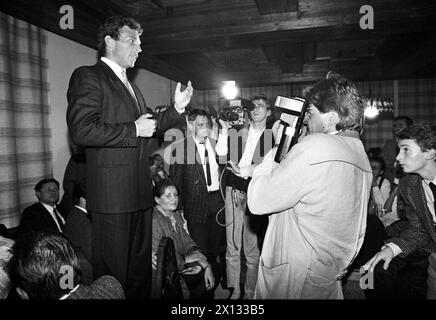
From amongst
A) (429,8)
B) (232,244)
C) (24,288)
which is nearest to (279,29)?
(429,8)

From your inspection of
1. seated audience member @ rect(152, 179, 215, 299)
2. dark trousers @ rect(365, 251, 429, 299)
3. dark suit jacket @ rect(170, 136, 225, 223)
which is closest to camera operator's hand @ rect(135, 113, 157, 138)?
seated audience member @ rect(152, 179, 215, 299)

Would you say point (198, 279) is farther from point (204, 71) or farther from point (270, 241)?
point (204, 71)

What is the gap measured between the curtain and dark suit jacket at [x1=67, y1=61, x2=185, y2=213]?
1768 mm

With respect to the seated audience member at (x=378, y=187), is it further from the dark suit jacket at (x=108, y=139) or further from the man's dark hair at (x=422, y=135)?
the dark suit jacket at (x=108, y=139)

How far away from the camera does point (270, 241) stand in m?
1.19

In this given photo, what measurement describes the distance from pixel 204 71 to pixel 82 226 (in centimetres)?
444

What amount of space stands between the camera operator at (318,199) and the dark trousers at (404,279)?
100cm

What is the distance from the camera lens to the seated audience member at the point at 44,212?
108 inches

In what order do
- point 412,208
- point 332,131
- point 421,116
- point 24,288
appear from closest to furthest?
1. point 24,288
2. point 332,131
3. point 412,208
4. point 421,116

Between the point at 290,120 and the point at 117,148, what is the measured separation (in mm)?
726

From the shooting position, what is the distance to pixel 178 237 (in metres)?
2.30

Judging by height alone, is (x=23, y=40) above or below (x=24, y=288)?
above

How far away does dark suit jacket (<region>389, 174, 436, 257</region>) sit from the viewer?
172 centimetres
